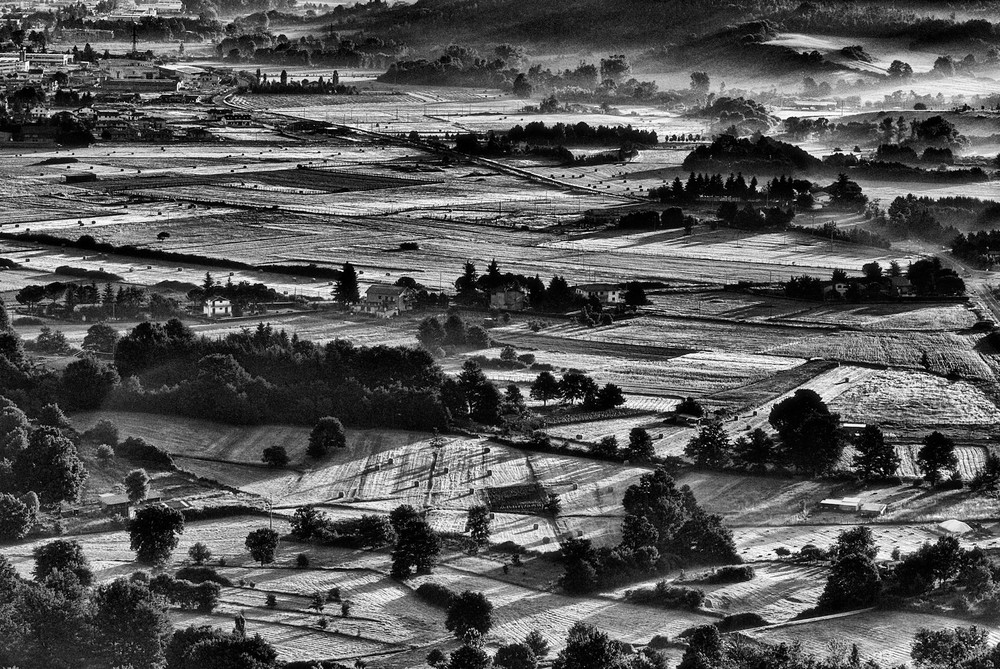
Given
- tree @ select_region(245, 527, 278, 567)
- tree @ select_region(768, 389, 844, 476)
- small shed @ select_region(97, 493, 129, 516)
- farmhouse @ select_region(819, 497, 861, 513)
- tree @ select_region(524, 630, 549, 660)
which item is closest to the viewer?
tree @ select_region(524, 630, 549, 660)

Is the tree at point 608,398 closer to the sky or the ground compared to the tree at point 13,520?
closer to the sky

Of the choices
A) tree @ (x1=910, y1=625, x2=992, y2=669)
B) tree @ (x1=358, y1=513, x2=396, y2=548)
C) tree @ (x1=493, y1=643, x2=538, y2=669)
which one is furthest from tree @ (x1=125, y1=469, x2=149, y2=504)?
tree @ (x1=910, y1=625, x2=992, y2=669)

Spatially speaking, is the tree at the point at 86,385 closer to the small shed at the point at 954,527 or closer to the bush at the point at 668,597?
the bush at the point at 668,597

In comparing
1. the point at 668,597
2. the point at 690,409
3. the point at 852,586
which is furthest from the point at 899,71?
the point at 668,597

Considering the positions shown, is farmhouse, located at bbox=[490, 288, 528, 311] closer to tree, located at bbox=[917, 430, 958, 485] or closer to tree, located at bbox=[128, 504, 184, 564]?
tree, located at bbox=[917, 430, 958, 485]

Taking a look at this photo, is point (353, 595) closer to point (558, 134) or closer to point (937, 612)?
point (937, 612)

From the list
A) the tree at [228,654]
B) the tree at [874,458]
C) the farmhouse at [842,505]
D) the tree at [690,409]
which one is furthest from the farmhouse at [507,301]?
the tree at [228,654]
